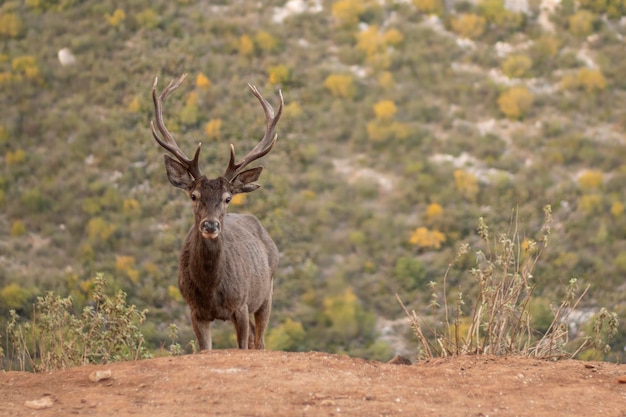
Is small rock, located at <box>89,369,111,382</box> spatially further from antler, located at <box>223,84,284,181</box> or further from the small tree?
the small tree

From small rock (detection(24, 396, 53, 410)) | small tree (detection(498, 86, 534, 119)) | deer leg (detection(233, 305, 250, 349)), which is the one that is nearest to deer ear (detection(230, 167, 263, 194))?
deer leg (detection(233, 305, 250, 349))

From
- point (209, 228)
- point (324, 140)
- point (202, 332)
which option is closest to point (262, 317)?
point (202, 332)

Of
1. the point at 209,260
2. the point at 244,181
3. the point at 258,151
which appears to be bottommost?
the point at 209,260

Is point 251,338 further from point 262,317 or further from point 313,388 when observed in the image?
point 313,388

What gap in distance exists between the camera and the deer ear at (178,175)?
31.3 feet

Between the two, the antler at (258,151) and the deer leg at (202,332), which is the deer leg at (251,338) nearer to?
the deer leg at (202,332)

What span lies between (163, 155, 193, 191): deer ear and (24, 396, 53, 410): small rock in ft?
12.1

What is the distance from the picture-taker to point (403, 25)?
3116 cm

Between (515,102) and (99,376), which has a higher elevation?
(99,376)

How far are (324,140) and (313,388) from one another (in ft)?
67.3

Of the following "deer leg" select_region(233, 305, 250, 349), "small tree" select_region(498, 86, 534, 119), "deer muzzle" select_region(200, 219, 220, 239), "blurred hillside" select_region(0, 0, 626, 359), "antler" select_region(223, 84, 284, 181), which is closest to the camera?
"deer muzzle" select_region(200, 219, 220, 239)

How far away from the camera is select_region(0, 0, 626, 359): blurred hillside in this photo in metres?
21.8

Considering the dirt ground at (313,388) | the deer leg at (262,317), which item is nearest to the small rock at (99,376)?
the dirt ground at (313,388)

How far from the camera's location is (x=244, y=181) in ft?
32.3
